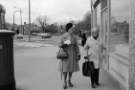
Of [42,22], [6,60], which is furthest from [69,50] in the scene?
[42,22]

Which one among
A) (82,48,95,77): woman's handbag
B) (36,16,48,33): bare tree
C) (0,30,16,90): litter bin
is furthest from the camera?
(36,16,48,33): bare tree

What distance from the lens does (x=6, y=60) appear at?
185 inches

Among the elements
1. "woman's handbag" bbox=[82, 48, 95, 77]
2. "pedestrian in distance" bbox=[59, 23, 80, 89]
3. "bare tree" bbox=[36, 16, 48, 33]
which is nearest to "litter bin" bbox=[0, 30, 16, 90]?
"pedestrian in distance" bbox=[59, 23, 80, 89]

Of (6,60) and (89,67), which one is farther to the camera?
(89,67)

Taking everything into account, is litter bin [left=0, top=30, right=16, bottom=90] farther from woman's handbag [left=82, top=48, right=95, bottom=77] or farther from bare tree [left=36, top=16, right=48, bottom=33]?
bare tree [left=36, top=16, right=48, bottom=33]

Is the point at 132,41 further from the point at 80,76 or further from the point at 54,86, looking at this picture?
the point at 80,76

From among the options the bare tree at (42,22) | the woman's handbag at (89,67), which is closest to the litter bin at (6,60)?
the woman's handbag at (89,67)

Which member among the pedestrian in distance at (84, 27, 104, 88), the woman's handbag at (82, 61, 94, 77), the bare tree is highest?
the bare tree

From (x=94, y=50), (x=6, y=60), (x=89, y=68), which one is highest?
(x=94, y=50)

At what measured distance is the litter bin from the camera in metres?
4.66

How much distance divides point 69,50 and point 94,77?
3.03 ft

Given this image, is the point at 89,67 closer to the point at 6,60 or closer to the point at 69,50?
the point at 69,50

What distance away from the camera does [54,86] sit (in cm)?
561

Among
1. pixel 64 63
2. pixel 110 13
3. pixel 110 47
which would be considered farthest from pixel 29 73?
pixel 110 13
